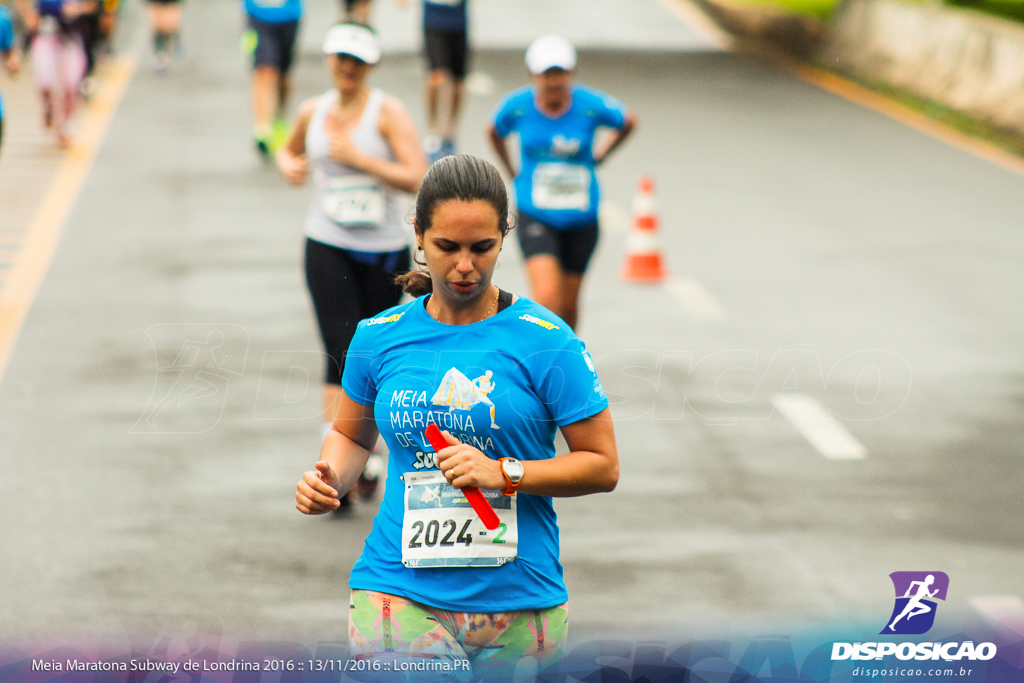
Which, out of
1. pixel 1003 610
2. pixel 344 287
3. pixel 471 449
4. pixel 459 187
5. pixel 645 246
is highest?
pixel 459 187

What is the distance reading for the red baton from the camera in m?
3.24

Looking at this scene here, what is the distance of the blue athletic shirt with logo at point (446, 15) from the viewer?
613 inches

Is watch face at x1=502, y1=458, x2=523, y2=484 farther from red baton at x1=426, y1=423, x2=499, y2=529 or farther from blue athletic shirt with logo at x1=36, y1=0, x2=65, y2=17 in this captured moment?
blue athletic shirt with logo at x1=36, y1=0, x2=65, y2=17

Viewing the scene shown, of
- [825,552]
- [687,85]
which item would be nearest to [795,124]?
[687,85]

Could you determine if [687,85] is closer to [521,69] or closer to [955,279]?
[521,69]

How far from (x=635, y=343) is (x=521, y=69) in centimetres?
1377

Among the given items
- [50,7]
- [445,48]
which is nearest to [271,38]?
[445,48]

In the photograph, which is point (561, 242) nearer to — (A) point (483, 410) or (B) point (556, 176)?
(B) point (556, 176)

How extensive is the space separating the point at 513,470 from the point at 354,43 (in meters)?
Answer: 3.68

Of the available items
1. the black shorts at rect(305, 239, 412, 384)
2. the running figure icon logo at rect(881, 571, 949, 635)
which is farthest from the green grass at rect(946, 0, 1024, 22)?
the black shorts at rect(305, 239, 412, 384)

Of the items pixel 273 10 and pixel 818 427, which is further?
pixel 273 10

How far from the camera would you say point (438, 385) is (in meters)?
3.37

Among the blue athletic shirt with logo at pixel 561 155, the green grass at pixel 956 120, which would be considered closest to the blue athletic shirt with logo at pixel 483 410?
the blue athletic shirt with logo at pixel 561 155

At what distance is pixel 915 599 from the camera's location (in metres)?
5.69
